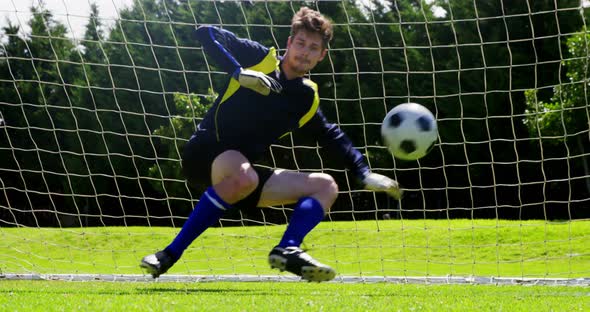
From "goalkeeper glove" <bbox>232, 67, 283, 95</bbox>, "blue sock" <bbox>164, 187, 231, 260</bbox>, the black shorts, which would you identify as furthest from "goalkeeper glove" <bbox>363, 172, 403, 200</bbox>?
"blue sock" <bbox>164, 187, 231, 260</bbox>

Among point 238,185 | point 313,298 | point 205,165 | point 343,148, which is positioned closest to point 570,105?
point 313,298

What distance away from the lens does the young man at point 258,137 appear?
5.30 m

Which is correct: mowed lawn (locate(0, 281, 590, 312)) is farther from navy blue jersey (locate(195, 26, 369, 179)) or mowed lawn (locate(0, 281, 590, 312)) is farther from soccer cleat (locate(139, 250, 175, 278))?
navy blue jersey (locate(195, 26, 369, 179))

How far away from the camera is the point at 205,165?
5570mm

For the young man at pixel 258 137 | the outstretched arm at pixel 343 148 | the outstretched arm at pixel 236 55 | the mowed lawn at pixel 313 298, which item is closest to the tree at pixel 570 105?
the mowed lawn at pixel 313 298

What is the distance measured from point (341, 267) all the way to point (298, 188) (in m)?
6.02

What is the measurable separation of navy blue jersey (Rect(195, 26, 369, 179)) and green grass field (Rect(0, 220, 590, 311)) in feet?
3.46

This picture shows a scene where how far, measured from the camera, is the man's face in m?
5.46

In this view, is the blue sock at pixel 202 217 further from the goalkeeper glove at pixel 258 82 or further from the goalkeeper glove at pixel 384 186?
the goalkeeper glove at pixel 384 186

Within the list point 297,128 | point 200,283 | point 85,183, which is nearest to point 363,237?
point 200,283

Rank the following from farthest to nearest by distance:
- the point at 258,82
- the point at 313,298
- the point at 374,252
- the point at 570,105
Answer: the point at 570,105, the point at 374,252, the point at 313,298, the point at 258,82

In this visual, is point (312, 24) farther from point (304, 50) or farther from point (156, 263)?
point (156, 263)

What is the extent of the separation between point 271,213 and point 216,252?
8.18 metres

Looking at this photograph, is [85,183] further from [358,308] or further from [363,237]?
[358,308]
